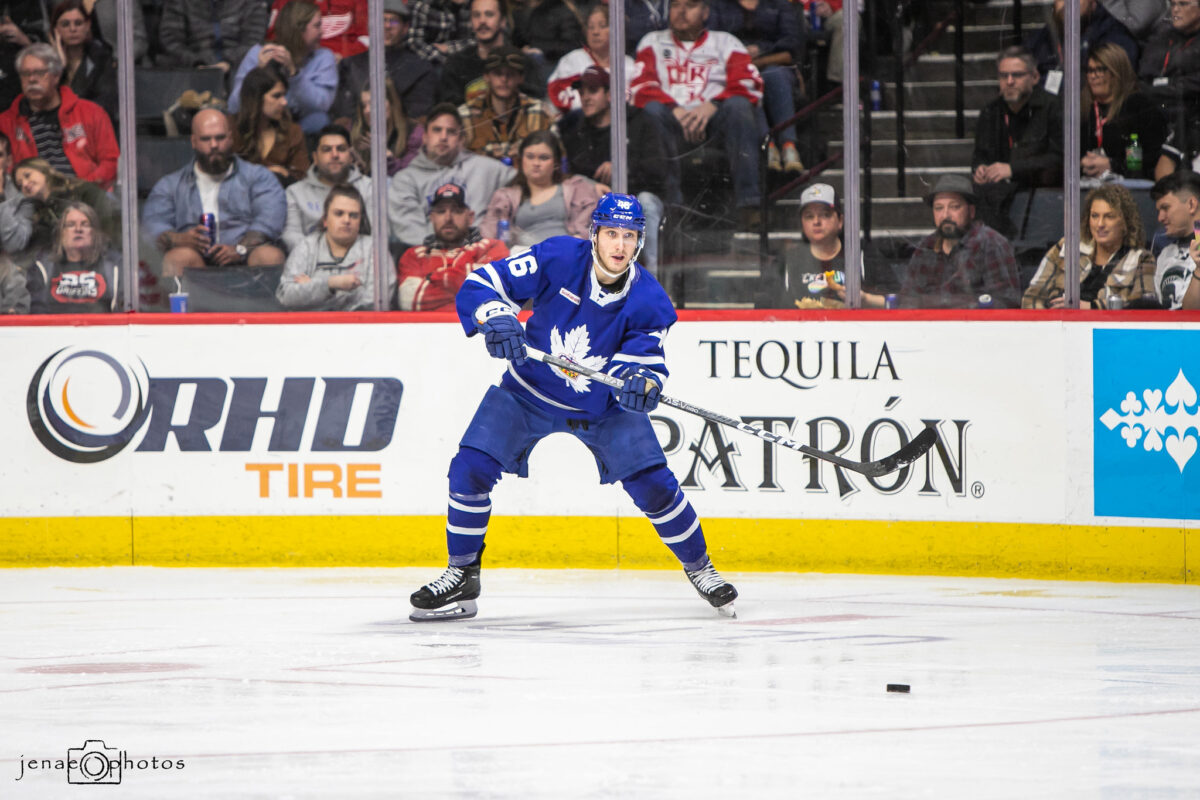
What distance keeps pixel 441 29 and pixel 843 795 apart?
4.04m

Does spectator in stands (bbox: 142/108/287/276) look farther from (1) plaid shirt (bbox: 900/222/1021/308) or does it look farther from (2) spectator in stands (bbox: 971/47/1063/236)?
(2) spectator in stands (bbox: 971/47/1063/236)

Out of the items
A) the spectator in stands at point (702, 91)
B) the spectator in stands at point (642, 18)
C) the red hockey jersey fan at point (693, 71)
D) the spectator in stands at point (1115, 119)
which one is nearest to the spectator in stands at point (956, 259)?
the spectator in stands at point (1115, 119)

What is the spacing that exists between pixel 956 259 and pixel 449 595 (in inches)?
88.0

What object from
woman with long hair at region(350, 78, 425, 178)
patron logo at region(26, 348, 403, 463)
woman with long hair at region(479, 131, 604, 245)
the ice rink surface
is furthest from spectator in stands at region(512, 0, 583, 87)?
the ice rink surface

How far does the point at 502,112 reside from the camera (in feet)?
20.0

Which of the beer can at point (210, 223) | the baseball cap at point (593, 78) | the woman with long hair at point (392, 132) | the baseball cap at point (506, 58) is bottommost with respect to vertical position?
the beer can at point (210, 223)

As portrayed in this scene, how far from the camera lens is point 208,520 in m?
5.90

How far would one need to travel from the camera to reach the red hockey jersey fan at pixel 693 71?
5.94 meters

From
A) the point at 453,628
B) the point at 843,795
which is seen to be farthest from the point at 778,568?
the point at 843,795

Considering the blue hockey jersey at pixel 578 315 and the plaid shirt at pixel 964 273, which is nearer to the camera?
the blue hockey jersey at pixel 578 315

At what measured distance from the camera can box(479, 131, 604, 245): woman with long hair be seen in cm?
605

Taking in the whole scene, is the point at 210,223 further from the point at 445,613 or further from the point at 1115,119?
the point at 1115,119

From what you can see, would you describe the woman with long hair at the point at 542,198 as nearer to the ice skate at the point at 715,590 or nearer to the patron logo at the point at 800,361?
the patron logo at the point at 800,361

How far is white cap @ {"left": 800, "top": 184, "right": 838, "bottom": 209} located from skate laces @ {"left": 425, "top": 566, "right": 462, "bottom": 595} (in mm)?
2026
